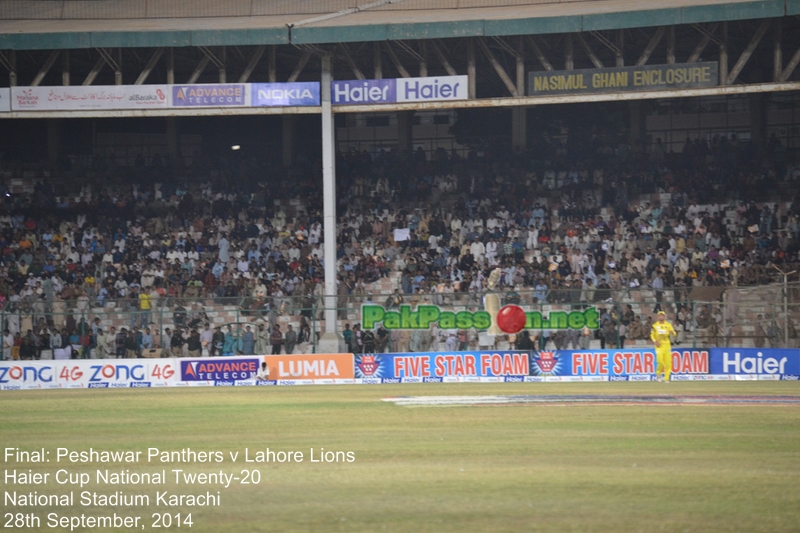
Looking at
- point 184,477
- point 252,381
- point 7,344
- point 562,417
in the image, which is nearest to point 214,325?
point 252,381

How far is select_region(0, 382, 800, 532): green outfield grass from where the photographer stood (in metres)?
9.16

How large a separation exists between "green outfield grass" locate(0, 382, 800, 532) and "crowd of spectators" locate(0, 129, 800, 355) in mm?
10496

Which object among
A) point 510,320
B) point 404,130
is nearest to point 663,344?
point 510,320

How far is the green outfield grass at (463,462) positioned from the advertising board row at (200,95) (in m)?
12.7

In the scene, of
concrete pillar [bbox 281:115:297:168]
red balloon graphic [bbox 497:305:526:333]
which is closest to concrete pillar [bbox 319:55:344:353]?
red balloon graphic [bbox 497:305:526:333]

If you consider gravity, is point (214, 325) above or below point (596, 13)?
below

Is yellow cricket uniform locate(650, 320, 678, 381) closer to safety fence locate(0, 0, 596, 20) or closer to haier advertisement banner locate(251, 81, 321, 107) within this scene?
haier advertisement banner locate(251, 81, 321, 107)

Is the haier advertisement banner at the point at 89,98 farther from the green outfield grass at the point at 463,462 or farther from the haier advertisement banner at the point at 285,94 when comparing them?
the green outfield grass at the point at 463,462

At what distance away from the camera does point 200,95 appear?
98.1ft

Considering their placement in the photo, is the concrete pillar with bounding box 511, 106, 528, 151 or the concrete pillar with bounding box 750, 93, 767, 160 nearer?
the concrete pillar with bounding box 750, 93, 767, 160

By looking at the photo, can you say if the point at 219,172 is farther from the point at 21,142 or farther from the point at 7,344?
the point at 7,344

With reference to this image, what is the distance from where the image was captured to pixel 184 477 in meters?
11.0

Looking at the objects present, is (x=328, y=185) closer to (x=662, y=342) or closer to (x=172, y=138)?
(x=662, y=342)

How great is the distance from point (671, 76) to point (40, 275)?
67.6ft
